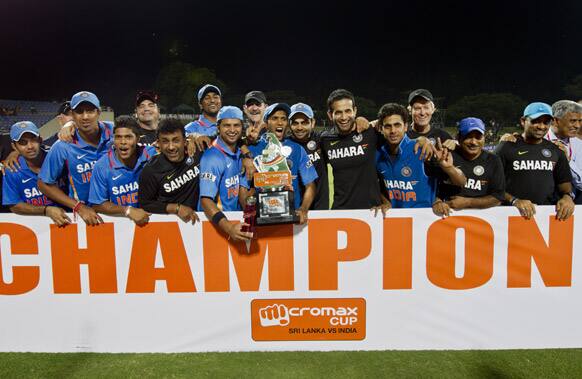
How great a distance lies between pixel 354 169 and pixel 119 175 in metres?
2.29

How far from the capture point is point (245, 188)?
4156 mm

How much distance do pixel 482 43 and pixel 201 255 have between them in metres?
76.0

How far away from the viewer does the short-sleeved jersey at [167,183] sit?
13.2 feet

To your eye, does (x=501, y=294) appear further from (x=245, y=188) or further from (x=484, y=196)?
(x=245, y=188)

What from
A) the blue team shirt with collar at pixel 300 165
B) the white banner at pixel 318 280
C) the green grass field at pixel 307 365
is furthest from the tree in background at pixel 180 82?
the green grass field at pixel 307 365

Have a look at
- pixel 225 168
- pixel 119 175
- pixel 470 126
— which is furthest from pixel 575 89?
pixel 119 175

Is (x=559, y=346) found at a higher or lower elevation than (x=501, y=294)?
lower

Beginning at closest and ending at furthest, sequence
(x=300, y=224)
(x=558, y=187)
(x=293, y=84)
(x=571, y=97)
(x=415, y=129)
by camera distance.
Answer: (x=300, y=224)
(x=558, y=187)
(x=415, y=129)
(x=571, y=97)
(x=293, y=84)

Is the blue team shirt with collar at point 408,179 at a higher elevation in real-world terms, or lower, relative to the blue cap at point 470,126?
lower

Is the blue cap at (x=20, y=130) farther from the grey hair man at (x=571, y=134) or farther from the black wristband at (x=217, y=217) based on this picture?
the grey hair man at (x=571, y=134)

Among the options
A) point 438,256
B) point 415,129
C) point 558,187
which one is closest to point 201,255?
point 438,256

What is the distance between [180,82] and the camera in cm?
6288

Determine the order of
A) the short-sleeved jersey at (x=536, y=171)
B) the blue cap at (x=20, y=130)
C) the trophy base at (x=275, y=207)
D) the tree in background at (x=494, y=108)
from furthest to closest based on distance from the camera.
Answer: the tree in background at (x=494, y=108), the blue cap at (x=20, y=130), the short-sleeved jersey at (x=536, y=171), the trophy base at (x=275, y=207)


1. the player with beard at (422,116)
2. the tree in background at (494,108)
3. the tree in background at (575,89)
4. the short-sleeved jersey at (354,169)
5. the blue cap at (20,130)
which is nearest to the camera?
the short-sleeved jersey at (354,169)
